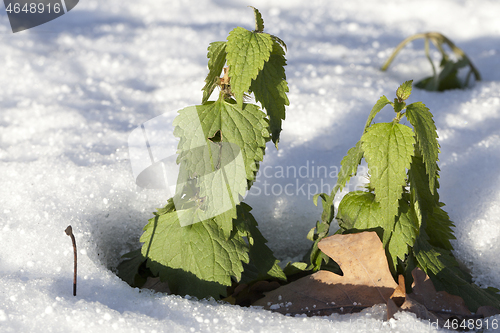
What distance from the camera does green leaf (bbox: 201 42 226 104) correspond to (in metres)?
1.20

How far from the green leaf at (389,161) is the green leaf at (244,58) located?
1.29ft

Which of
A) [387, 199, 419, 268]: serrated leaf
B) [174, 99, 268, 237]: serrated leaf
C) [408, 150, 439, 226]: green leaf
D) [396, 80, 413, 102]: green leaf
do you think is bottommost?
[387, 199, 419, 268]: serrated leaf

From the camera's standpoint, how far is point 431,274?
1.34m

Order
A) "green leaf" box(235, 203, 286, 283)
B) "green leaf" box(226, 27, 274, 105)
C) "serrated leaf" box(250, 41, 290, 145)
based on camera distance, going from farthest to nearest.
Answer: "green leaf" box(235, 203, 286, 283) < "serrated leaf" box(250, 41, 290, 145) < "green leaf" box(226, 27, 274, 105)

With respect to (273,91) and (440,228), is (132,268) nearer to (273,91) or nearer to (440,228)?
(273,91)

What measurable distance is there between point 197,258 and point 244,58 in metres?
0.63

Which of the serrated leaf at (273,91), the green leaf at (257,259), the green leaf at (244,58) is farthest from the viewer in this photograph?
the green leaf at (257,259)

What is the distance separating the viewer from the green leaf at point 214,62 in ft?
3.94

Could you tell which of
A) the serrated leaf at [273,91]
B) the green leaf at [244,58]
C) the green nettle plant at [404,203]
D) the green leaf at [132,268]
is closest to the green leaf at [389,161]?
the green nettle plant at [404,203]

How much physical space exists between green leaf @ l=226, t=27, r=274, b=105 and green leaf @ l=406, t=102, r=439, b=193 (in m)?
0.47

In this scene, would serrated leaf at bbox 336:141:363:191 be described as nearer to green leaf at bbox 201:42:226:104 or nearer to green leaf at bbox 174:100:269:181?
green leaf at bbox 174:100:269:181

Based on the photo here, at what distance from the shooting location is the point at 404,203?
4.28ft

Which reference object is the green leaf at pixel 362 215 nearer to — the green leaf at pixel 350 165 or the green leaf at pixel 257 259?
the green leaf at pixel 350 165

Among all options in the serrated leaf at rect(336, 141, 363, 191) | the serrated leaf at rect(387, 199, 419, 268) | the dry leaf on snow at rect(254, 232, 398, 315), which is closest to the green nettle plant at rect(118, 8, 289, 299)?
the dry leaf on snow at rect(254, 232, 398, 315)
